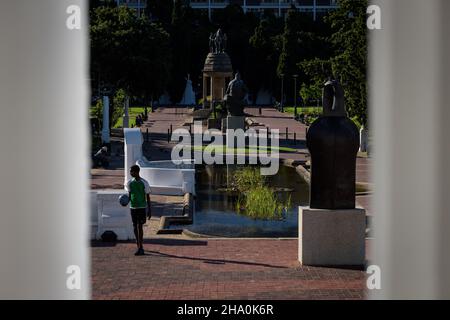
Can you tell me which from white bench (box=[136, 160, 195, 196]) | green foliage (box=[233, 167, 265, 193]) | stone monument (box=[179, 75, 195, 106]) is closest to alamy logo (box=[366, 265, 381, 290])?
white bench (box=[136, 160, 195, 196])

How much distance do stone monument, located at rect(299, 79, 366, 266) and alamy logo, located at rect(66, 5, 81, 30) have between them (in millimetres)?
4452

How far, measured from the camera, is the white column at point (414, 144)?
20.7 feet

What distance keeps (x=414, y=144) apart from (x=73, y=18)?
3.19m

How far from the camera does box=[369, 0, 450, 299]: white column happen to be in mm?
6312

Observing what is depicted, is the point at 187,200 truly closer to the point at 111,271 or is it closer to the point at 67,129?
the point at 111,271

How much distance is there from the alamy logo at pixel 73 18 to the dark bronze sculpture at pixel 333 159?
4451 mm

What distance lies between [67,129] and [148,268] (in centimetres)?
417

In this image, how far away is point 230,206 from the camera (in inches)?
712

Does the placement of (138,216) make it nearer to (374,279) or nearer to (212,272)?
(212,272)

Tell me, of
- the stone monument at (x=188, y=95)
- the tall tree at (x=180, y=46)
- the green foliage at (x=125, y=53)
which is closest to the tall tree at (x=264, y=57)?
the stone monument at (x=188, y=95)

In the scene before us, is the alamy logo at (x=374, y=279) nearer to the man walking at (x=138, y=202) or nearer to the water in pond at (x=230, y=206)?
the man walking at (x=138, y=202)

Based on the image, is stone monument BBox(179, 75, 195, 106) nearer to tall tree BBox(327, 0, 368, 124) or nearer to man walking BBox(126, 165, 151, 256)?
tall tree BBox(327, 0, 368, 124)

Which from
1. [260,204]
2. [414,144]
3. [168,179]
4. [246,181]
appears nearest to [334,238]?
[414,144]
